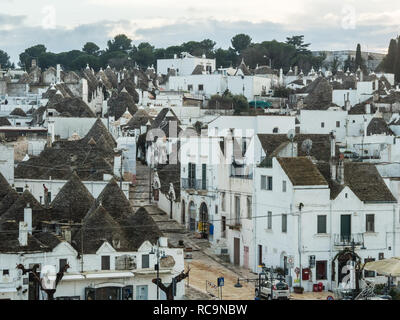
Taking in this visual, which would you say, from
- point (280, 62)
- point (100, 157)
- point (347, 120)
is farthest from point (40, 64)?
point (100, 157)

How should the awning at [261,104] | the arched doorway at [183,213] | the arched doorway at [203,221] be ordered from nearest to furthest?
the arched doorway at [203,221]
the arched doorway at [183,213]
the awning at [261,104]

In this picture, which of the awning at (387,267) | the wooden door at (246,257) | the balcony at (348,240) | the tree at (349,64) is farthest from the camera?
the tree at (349,64)

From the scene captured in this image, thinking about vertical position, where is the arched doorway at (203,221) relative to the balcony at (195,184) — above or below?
below

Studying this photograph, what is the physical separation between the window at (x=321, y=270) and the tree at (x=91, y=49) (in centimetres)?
12505

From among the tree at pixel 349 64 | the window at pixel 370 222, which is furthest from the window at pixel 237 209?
the tree at pixel 349 64

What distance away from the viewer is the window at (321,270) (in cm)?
3498

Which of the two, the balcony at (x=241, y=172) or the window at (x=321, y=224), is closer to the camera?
the window at (x=321, y=224)

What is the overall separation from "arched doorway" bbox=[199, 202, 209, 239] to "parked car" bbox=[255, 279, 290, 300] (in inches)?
440

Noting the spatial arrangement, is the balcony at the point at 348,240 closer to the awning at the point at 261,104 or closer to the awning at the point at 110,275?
the awning at the point at 110,275

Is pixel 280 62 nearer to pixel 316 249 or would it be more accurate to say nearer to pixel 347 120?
pixel 347 120

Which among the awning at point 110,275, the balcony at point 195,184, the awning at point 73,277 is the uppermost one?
the balcony at point 195,184

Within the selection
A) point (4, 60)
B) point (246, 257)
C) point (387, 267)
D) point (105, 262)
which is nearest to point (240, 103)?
point (246, 257)

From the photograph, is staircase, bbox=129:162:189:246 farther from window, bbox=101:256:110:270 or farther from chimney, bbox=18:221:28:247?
chimney, bbox=18:221:28:247

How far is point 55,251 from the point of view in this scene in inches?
1298
